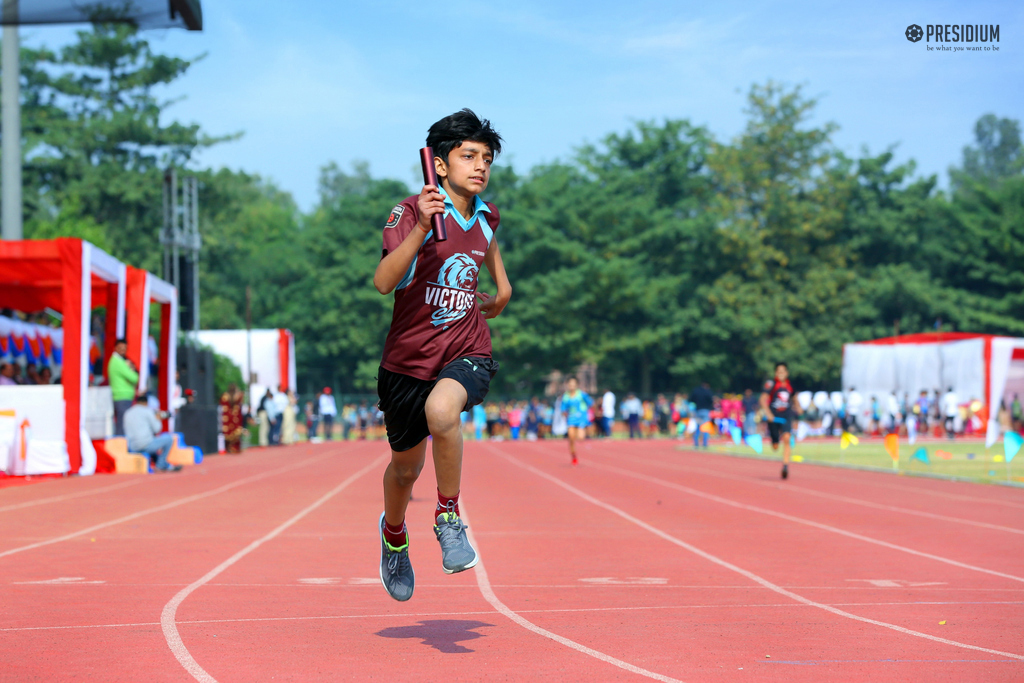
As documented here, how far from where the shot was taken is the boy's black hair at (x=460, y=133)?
15.1ft

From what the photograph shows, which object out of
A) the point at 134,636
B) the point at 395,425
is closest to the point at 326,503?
the point at 134,636

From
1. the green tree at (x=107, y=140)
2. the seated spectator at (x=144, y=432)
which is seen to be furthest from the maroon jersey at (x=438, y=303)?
the green tree at (x=107, y=140)

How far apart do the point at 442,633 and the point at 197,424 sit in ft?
66.9

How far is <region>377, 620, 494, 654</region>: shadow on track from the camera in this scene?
16.4 ft

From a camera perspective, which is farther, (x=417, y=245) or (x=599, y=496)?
(x=599, y=496)

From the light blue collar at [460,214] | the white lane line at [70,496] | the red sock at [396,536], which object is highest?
the light blue collar at [460,214]

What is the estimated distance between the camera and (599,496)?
14.9 metres

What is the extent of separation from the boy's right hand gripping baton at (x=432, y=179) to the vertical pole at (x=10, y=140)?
57.1ft

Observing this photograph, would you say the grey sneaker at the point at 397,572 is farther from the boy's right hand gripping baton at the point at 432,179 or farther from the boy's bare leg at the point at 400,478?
the boy's right hand gripping baton at the point at 432,179

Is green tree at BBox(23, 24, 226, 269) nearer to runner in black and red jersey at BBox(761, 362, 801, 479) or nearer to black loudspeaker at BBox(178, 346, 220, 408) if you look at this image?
black loudspeaker at BBox(178, 346, 220, 408)

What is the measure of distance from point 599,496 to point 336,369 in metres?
47.3

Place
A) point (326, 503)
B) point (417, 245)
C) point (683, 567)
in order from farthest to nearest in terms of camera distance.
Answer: point (326, 503) → point (683, 567) → point (417, 245)

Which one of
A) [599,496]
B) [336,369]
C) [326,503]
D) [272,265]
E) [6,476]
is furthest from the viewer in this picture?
[272,265]

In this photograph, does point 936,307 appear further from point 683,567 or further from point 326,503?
point 683,567
